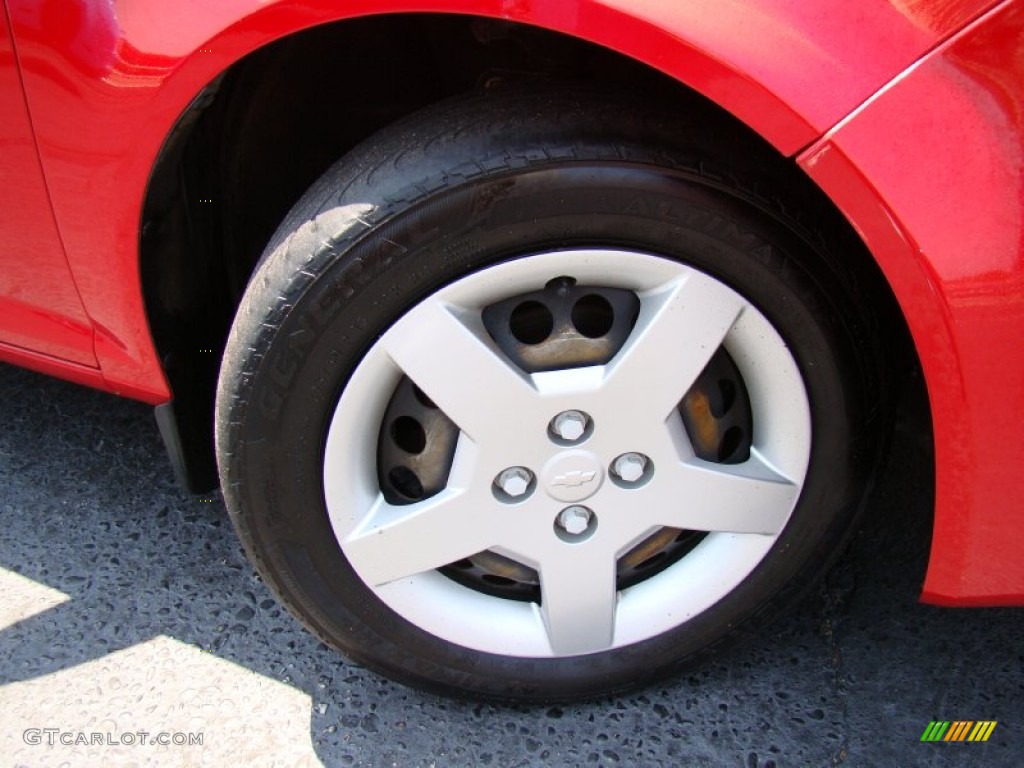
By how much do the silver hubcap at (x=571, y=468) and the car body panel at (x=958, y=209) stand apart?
22 cm

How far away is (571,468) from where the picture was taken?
1408 millimetres

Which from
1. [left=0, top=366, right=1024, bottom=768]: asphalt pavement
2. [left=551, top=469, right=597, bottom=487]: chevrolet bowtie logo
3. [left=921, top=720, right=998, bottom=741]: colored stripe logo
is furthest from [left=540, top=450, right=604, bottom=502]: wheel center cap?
[left=921, top=720, right=998, bottom=741]: colored stripe logo

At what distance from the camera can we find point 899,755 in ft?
5.18

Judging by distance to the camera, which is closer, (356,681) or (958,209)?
(958,209)

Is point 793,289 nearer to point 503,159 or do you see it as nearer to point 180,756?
point 503,159

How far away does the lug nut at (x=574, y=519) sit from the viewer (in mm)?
1461

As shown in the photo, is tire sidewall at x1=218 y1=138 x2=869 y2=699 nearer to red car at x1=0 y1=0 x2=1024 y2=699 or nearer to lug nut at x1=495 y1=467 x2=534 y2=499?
red car at x1=0 y1=0 x2=1024 y2=699

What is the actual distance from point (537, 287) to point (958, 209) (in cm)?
52

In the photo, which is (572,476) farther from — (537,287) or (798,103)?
(798,103)

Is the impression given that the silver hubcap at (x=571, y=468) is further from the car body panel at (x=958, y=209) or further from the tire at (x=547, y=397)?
the car body panel at (x=958, y=209)

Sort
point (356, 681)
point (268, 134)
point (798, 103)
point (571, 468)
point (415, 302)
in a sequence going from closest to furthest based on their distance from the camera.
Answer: point (798, 103), point (415, 302), point (571, 468), point (268, 134), point (356, 681)

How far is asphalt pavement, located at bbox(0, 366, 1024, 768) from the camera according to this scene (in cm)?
158

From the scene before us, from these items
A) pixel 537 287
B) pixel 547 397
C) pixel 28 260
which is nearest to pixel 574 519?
pixel 547 397

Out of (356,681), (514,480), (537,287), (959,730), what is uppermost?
(537,287)
